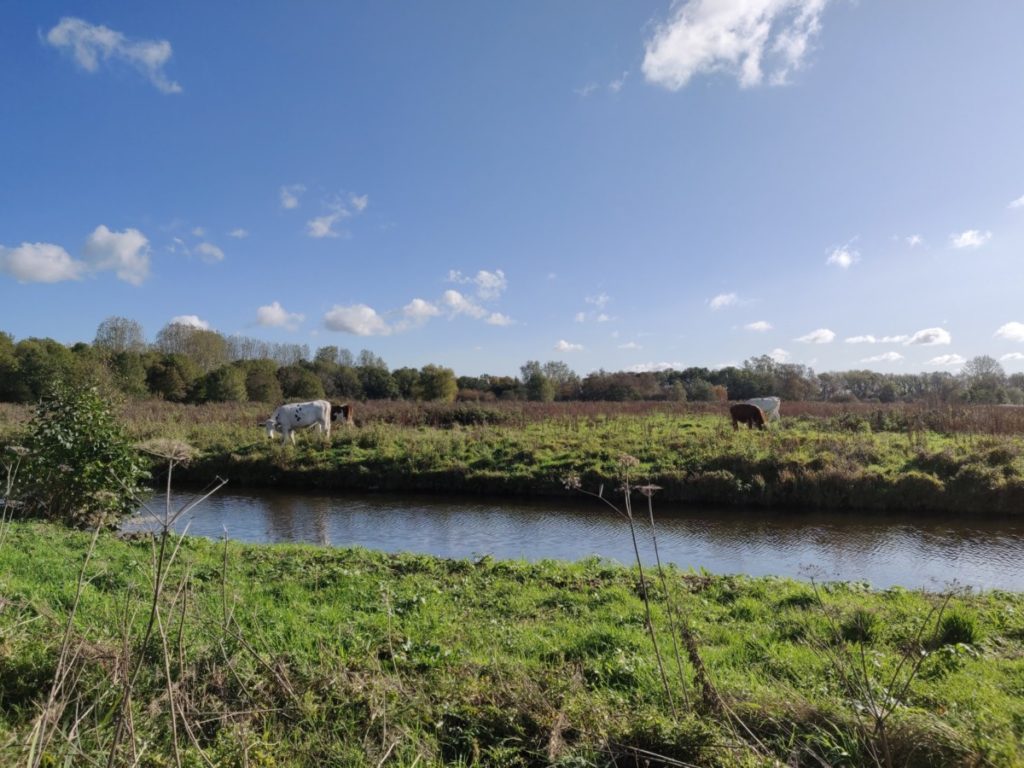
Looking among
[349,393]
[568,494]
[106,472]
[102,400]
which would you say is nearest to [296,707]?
[106,472]

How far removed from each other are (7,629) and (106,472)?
7393mm

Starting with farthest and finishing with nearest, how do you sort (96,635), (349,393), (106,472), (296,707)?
(349,393), (106,472), (96,635), (296,707)

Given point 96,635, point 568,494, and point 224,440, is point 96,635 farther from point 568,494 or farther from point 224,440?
point 224,440

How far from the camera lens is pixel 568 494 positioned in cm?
1611

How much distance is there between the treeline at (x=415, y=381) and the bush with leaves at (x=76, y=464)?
2406 cm

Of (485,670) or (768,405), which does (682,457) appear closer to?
(768,405)

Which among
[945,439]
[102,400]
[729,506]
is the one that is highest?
[102,400]

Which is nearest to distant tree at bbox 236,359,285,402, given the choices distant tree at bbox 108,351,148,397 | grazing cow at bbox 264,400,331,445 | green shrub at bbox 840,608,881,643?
distant tree at bbox 108,351,148,397

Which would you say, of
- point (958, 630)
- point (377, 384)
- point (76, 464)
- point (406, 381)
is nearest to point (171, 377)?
point (377, 384)

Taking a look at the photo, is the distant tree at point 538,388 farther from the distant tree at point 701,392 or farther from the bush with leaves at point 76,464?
the bush with leaves at point 76,464

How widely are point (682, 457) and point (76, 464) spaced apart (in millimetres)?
14020

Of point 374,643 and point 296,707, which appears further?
point 374,643

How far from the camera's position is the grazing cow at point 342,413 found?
1027 inches

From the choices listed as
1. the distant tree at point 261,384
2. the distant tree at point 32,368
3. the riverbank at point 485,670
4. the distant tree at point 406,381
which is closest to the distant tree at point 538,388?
the distant tree at point 406,381
